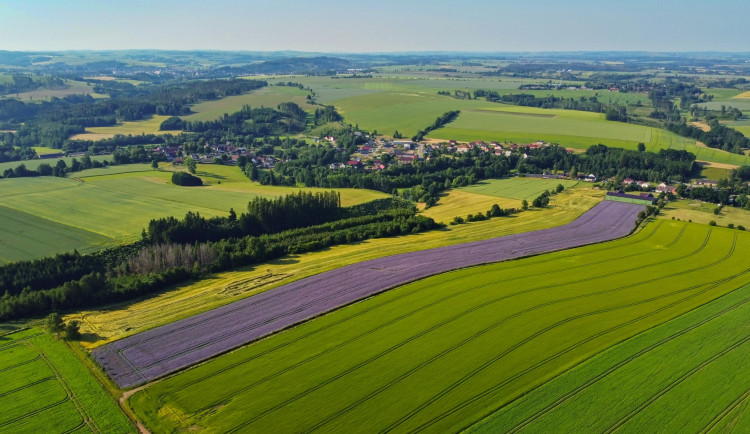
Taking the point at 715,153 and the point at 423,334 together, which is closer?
the point at 423,334

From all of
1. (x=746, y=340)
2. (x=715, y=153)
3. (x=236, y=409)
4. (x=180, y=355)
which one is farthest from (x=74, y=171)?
(x=715, y=153)

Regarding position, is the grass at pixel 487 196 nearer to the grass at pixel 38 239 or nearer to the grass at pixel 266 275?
the grass at pixel 266 275

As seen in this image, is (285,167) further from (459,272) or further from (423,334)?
(423,334)

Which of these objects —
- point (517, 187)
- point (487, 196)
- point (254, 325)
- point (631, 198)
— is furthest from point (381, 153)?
point (254, 325)

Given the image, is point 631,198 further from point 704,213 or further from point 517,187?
point 517,187

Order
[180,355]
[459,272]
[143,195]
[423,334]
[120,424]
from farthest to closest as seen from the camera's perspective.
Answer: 1. [143,195]
2. [459,272]
3. [423,334]
4. [180,355]
5. [120,424]

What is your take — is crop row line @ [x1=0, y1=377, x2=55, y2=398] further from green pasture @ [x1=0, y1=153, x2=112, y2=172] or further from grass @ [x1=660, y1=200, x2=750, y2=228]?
green pasture @ [x1=0, y1=153, x2=112, y2=172]

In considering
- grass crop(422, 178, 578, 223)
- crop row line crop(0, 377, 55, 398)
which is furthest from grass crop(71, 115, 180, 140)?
crop row line crop(0, 377, 55, 398)
